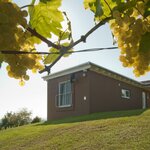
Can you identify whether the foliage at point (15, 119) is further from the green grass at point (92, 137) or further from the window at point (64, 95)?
the green grass at point (92, 137)

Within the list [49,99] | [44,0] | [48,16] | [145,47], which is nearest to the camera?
[145,47]

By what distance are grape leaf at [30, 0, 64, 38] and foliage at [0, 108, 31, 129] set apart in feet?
95.9

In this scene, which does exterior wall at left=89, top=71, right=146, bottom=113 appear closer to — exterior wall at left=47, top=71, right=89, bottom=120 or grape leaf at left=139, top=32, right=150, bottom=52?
exterior wall at left=47, top=71, right=89, bottom=120

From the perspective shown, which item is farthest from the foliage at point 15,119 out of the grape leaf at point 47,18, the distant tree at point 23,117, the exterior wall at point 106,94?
the grape leaf at point 47,18

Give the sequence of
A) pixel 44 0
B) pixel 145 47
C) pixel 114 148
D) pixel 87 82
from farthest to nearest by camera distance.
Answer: pixel 87 82, pixel 114 148, pixel 44 0, pixel 145 47

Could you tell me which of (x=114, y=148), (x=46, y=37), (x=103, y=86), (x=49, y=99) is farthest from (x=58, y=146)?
(x=49, y=99)

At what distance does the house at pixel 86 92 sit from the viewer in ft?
69.7

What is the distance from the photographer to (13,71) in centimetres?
103

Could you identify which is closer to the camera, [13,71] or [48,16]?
[13,71]

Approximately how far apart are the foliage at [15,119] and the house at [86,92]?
24.1ft

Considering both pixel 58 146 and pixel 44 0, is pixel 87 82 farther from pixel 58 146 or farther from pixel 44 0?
pixel 44 0

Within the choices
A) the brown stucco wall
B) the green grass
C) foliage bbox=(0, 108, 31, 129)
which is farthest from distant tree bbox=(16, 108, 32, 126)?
the green grass

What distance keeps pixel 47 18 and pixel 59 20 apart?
4 centimetres

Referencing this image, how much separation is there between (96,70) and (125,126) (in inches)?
399
